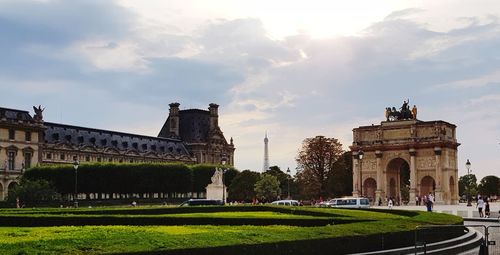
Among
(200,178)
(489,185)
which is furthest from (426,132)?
(489,185)

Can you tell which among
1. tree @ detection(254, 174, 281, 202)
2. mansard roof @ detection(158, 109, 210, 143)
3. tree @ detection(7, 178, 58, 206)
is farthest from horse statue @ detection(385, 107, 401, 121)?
mansard roof @ detection(158, 109, 210, 143)

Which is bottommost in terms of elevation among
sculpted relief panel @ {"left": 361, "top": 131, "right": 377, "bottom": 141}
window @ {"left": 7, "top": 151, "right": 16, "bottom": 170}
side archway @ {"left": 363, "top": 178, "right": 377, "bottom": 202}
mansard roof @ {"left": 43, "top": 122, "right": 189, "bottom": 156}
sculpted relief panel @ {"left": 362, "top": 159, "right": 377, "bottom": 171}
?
side archway @ {"left": 363, "top": 178, "right": 377, "bottom": 202}

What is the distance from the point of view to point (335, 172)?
11125cm

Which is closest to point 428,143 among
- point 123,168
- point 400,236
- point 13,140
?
point 123,168

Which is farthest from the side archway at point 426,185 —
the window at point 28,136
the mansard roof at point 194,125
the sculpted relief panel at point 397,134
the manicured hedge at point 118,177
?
the mansard roof at point 194,125

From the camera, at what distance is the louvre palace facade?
112 meters

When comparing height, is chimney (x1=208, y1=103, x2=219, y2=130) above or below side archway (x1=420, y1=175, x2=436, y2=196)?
above

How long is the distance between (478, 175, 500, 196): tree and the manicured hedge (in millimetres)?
85906

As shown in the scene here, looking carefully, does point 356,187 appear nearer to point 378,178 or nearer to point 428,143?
point 378,178

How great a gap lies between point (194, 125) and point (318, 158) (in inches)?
3025

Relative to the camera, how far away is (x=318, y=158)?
371 feet

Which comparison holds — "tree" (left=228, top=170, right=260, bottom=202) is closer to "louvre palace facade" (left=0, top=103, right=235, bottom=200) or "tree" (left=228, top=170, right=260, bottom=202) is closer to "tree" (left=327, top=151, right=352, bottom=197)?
"tree" (left=327, top=151, right=352, bottom=197)

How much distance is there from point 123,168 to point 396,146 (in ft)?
132

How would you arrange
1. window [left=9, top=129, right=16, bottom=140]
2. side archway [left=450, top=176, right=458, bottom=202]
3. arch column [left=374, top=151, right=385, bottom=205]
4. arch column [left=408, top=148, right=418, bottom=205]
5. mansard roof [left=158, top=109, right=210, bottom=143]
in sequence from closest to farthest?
1. arch column [left=408, top=148, right=418, bottom=205]
2. side archway [left=450, top=176, right=458, bottom=202]
3. arch column [left=374, top=151, right=385, bottom=205]
4. window [left=9, top=129, right=16, bottom=140]
5. mansard roof [left=158, top=109, right=210, bottom=143]
